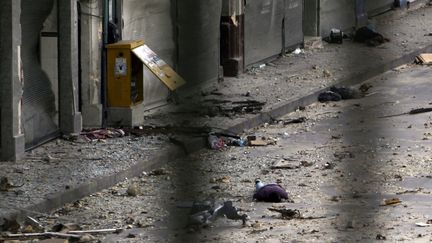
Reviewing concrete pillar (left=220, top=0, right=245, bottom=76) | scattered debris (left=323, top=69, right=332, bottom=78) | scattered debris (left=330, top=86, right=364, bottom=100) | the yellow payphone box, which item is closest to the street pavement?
scattered debris (left=330, top=86, right=364, bottom=100)

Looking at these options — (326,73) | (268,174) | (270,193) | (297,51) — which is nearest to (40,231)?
(270,193)

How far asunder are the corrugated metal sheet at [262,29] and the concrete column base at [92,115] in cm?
408

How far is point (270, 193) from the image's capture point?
8828mm

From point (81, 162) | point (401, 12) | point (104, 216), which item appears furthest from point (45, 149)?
point (401, 12)

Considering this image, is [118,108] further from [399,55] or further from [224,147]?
[399,55]

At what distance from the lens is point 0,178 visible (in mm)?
9023

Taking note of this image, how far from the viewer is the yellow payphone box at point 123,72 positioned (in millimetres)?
11211

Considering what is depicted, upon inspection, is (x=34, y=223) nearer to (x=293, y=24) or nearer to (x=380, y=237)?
(x=380, y=237)

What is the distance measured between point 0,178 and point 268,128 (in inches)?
150

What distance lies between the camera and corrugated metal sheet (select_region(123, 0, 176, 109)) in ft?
38.7

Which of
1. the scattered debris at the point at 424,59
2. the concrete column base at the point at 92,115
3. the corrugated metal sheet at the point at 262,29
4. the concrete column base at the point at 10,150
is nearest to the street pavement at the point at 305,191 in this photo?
the concrete column base at the point at 10,150

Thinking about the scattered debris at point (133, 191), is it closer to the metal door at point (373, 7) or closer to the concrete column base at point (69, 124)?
the concrete column base at point (69, 124)

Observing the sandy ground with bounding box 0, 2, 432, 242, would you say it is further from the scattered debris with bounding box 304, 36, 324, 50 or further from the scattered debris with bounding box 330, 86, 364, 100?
the scattered debris with bounding box 304, 36, 324, 50

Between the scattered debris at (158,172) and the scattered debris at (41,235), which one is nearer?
the scattered debris at (41,235)
